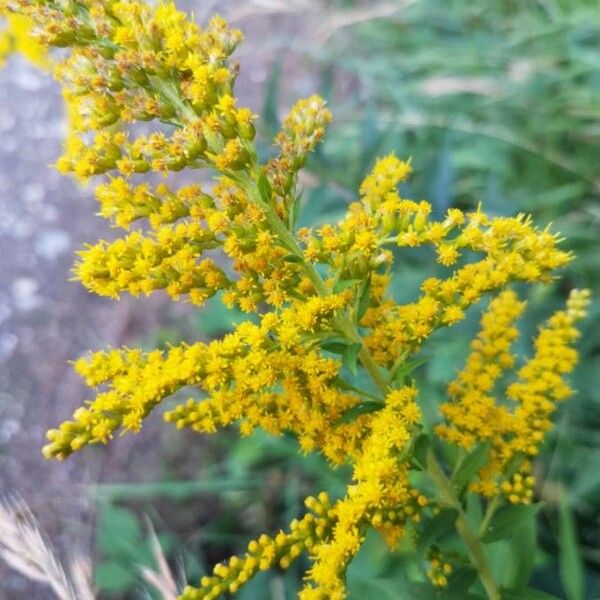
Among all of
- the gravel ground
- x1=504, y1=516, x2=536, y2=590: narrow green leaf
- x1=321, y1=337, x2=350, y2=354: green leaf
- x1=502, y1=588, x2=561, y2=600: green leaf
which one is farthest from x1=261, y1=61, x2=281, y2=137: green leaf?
x1=502, y1=588, x2=561, y2=600: green leaf

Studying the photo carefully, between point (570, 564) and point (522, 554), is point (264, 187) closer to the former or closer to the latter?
point (522, 554)

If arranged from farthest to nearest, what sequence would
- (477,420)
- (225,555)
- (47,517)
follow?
(47,517)
(225,555)
(477,420)

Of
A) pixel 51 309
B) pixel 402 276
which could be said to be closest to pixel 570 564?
pixel 402 276

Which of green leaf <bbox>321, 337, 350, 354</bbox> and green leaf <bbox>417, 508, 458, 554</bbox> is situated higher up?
green leaf <bbox>321, 337, 350, 354</bbox>

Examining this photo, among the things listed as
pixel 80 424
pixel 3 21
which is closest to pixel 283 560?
pixel 80 424

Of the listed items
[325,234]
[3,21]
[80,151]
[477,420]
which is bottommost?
[477,420]

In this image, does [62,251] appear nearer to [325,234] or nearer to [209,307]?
[209,307]

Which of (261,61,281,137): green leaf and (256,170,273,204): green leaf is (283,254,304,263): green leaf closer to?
(256,170,273,204): green leaf
